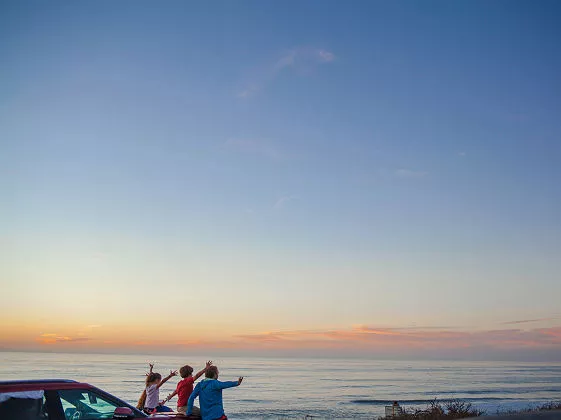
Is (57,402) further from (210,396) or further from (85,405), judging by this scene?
(210,396)

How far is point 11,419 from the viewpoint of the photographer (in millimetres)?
6586

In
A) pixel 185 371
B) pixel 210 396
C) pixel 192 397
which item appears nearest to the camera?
pixel 210 396

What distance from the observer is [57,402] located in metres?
7.01

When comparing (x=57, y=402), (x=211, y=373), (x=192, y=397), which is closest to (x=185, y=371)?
(x=192, y=397)

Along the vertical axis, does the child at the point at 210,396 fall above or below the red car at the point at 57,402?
below

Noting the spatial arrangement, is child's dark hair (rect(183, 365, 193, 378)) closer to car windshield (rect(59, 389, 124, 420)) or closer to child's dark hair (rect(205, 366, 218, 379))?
child's dark hair (rect(205, 366, 218, 379))

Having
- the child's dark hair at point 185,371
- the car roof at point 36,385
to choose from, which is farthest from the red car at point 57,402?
the child's dark hair at point 185,371

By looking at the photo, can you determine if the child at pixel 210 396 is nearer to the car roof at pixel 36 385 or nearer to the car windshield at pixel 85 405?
the car windshield at pixel 85 405

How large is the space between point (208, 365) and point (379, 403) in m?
35.0

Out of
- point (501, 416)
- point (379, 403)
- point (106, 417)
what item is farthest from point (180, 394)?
point (379, 403)

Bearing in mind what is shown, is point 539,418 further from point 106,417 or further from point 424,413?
point 106,417

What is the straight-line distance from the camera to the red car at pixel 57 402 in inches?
261

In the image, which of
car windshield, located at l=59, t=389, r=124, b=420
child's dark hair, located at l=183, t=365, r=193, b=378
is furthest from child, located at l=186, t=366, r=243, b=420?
car windshield, located at l=59, t=389, r=124, b=420

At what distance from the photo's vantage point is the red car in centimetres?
664
